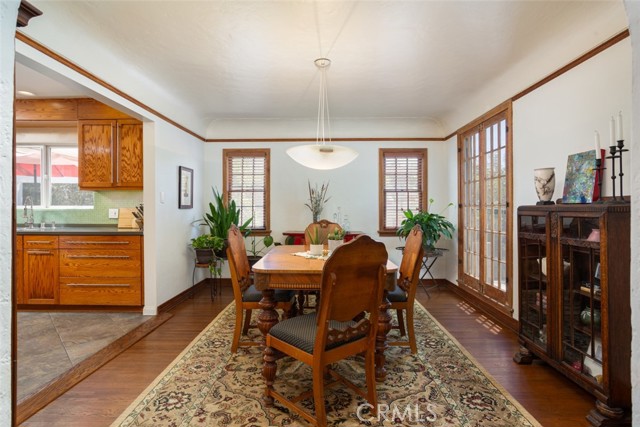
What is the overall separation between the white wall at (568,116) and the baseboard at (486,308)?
0.19 meters

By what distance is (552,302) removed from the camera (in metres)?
2.26

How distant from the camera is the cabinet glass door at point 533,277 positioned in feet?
7.82

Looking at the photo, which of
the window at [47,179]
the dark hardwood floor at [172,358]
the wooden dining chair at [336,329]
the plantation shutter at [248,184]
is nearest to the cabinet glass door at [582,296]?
the dark hardwood floor at [172,358]

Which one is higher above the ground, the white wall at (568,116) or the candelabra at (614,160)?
the white wall at (568,116)

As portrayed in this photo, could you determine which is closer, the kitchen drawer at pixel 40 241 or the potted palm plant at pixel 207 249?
the kitchen drawer at pixel 40 241

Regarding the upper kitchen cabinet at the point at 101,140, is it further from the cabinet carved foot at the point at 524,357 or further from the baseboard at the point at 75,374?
the cabinet carved foot at the point at 524,357

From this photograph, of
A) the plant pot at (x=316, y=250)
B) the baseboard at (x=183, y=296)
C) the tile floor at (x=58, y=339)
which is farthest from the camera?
the baseboard at (x=183, y=296)

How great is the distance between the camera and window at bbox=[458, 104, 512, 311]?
346 centimetres

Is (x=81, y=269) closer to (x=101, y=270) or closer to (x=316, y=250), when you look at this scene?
(x=101, y=270)

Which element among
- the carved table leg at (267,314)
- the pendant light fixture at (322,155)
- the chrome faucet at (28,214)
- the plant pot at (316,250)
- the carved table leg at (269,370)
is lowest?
the carved table leg at (269,370)

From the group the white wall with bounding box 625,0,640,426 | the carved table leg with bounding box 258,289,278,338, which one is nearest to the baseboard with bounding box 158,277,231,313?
the carved table leg with bounding box 258,289,278,338

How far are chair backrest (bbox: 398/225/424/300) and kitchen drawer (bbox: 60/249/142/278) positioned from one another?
293cm

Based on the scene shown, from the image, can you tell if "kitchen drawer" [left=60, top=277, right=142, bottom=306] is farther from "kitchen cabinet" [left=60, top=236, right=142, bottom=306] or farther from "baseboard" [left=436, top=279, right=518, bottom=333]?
"baseboard" [left=436, top=279, right=518, bottom=333]

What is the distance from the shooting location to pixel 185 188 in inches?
179
